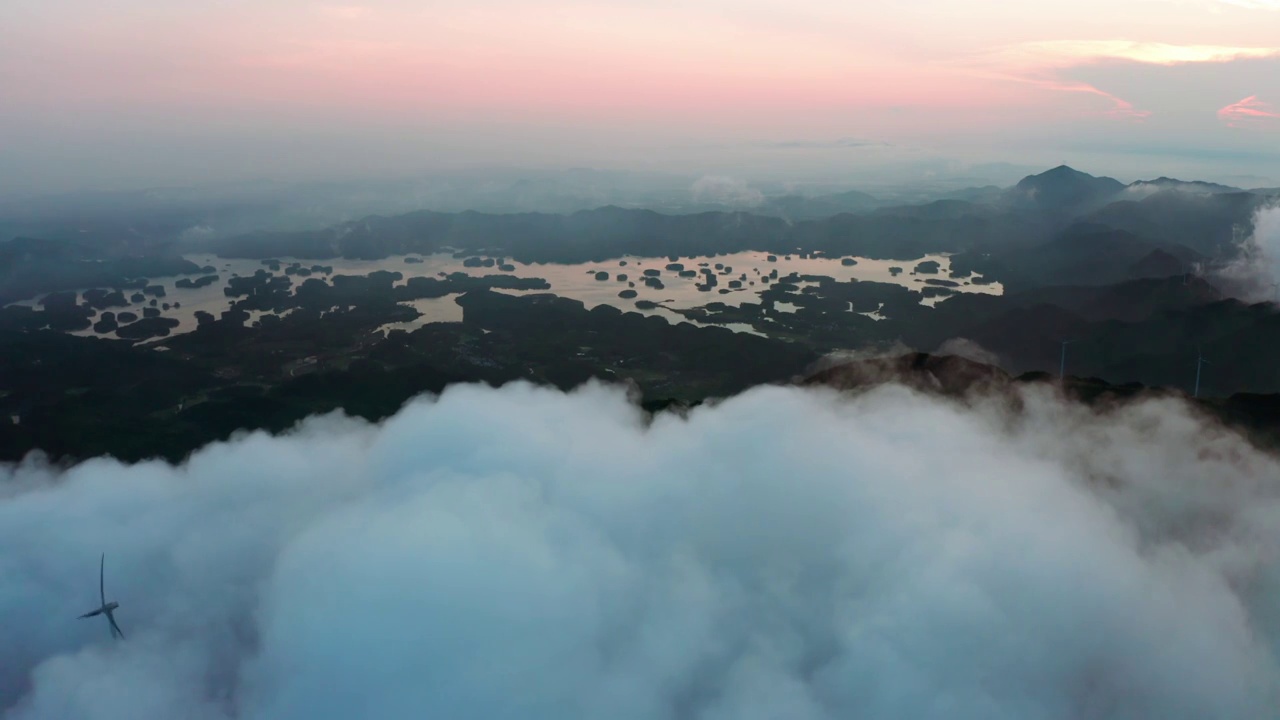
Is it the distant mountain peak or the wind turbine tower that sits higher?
the distant mountain peak

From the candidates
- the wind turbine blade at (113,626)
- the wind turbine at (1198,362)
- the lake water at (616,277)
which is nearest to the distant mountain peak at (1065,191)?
the lake water at (616,277)

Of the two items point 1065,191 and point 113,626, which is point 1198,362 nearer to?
point 113,626

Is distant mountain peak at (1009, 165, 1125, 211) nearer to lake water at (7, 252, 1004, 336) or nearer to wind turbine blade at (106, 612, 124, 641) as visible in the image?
lake water at (7, 252, 1004, 336)

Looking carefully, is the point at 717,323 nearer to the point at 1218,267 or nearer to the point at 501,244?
the point at 1218,267

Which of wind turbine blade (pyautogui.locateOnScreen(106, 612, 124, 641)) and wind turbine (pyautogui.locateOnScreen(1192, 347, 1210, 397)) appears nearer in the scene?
wind turbine blade (pyautogui.locateOnScreen(106, 612, 124, 641))

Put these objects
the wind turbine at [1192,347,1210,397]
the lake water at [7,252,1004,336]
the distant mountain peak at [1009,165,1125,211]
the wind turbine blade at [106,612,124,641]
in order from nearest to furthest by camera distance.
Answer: the wind turbine blade at [106,612,124,641]
the wind turbine at [1192,347,1210,397]
the lake water at [7,252,1004,336]
the distant mountain peak at [1009,165,1125,211]

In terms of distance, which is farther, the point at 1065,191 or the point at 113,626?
the point at 1065,191

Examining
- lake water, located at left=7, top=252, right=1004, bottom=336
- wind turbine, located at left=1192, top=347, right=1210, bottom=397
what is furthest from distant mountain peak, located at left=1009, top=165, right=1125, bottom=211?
wind turbine, located at left=1192, top=347, right=1210, bottom=397

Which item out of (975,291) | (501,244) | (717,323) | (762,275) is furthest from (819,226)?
(717,323)

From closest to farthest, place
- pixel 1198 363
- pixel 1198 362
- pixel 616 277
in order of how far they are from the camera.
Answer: pixel 1198 363, pixel 1198 362, pixel 616 277

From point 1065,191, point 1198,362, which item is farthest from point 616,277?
point 1065,191
